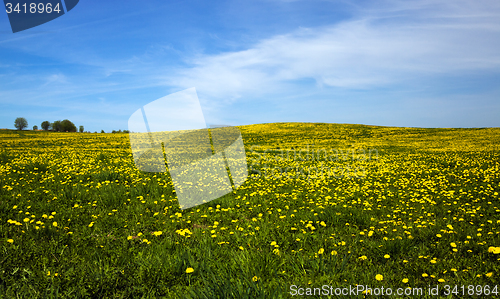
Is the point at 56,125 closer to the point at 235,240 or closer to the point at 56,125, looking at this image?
the point at 56,125

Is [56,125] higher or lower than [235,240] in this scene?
higher

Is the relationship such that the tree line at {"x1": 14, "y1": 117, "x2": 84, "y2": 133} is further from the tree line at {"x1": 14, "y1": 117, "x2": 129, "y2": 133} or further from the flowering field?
the flowering field

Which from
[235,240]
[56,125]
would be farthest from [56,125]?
[235,240]

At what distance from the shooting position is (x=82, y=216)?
5324mm

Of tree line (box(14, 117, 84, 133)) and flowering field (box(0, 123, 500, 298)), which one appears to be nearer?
flowering field (box(0, 123, 500, 298))

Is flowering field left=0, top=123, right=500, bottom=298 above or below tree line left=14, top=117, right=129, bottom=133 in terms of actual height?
below

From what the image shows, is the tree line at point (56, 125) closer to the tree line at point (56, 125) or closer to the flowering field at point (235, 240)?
the tree line at point (56, 125)

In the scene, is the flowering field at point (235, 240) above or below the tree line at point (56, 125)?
below

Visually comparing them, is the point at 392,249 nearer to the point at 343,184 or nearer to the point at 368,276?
the point at 368,276

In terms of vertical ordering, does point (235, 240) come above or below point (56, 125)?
below

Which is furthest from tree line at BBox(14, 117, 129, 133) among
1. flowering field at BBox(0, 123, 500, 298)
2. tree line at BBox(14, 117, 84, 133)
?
flowering field at BBox(0, 123, 500, 298)

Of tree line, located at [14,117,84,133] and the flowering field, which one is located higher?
tree line, located at [14,117,84,133]

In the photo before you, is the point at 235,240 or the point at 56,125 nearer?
the point at 235,240

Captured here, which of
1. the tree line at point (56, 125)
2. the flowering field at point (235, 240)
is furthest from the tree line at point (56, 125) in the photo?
the flowering field at point (235, 240)
